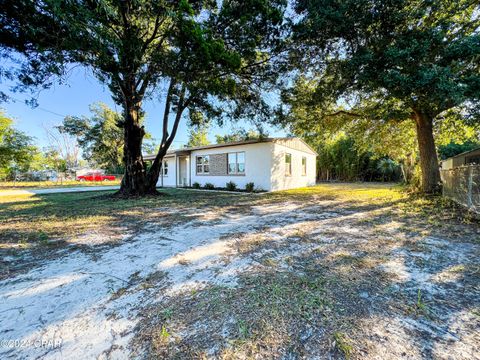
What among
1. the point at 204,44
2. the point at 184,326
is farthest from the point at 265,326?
the point at 204,44

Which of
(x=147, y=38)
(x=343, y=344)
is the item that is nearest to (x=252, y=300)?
(x=343, y=344)

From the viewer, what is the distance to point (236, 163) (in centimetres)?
1265

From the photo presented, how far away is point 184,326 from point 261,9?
715 centimetres

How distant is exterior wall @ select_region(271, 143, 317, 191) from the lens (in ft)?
38.8

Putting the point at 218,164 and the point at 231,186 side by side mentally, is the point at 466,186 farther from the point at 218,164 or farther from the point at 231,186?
the point at 218,164

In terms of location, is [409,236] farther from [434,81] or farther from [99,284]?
[99,284]

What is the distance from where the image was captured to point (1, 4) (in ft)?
12.9

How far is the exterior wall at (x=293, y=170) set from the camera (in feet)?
38.8

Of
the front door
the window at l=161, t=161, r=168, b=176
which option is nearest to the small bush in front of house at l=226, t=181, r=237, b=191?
the front door

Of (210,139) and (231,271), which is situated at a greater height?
(210,139)

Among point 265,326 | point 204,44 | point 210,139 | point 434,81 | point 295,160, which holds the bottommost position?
point 265,326

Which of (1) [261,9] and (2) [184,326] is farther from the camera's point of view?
(1) [261,9]

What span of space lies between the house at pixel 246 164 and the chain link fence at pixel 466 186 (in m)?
6.88

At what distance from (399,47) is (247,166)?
8.08m
